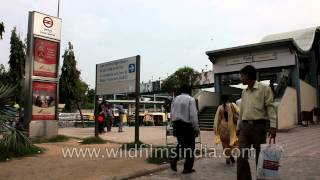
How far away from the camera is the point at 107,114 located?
20000mm

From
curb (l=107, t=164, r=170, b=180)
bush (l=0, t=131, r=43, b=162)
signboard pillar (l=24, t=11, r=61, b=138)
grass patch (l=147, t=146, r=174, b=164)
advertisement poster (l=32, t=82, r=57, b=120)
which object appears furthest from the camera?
advertisement poster (l=32, t=82, r=57, b=120)

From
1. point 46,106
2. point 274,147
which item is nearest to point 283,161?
point 274,147

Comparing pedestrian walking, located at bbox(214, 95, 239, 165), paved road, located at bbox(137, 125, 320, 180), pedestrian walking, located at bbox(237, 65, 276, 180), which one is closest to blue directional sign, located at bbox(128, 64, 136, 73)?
paved road, located at bbox(137, 125, 320, 180)

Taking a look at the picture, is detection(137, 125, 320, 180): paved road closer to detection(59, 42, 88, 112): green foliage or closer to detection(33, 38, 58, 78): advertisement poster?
detection(33, 38, 58, 78): advertisement poster

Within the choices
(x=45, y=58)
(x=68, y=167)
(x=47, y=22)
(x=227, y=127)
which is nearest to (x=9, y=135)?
(x=68, y=167)

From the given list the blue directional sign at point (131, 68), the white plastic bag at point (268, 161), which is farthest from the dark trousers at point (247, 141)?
the blue directional sign at point (131, 68)

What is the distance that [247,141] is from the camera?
21.5ft

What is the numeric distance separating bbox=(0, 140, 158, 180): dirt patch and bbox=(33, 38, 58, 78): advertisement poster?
5.29m

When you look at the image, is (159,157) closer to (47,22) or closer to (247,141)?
(247,141)

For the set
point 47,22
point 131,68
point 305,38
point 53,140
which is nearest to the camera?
point 131,68

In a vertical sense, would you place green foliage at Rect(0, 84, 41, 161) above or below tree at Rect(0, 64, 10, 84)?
below

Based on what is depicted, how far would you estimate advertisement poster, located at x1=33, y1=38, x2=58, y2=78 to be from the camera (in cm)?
1511

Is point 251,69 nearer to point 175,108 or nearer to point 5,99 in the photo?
point 175,108

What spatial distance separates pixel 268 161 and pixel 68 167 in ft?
13.9
